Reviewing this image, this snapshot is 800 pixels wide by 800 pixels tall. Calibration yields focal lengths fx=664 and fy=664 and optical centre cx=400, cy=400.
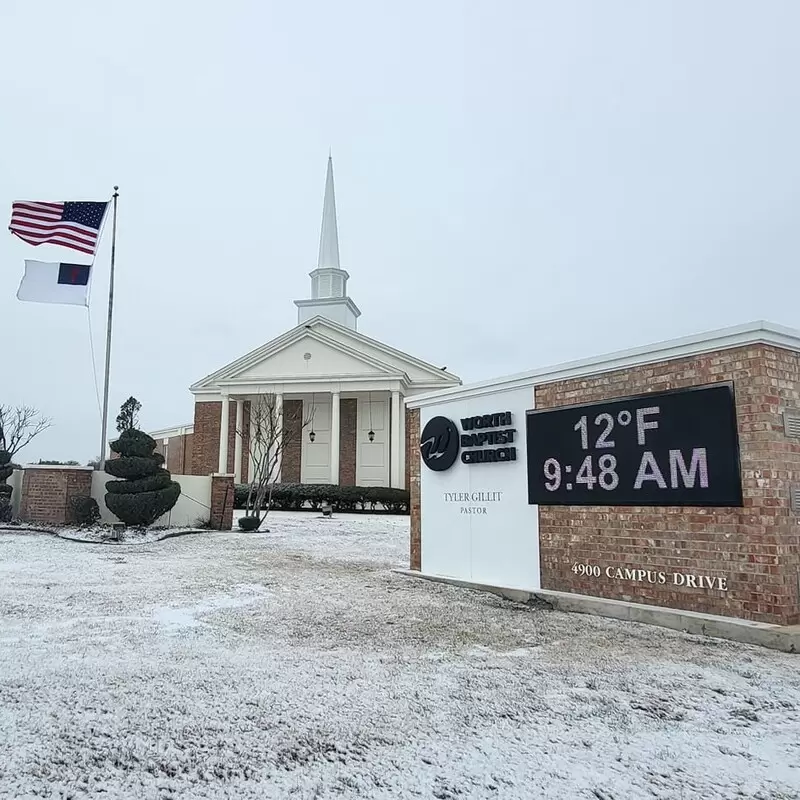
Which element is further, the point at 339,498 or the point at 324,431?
the point at 324,431

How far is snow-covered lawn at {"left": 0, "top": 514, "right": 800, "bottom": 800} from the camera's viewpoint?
307 centimetres

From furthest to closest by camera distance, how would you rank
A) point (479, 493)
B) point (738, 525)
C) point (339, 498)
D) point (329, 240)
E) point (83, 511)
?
point (329, 240), point (339, 498), point (83, 511), point (479, 493), point (738, 525)

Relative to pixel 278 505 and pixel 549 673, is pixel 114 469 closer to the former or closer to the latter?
pixel 278 505

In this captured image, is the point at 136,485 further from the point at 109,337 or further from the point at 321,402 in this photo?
the point at 321,402

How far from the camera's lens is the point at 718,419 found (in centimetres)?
639

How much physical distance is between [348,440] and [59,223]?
17080 millimetres

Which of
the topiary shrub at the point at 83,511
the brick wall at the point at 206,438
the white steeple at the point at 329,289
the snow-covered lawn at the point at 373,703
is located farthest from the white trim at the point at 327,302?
the snow-covered lawn at the point at 373,703

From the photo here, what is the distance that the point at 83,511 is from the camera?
1644 cm

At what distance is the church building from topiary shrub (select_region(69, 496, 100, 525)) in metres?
12.9

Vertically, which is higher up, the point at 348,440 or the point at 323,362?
the point at 323,362

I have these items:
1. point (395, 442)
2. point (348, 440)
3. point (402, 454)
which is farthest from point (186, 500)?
point (348, 440)

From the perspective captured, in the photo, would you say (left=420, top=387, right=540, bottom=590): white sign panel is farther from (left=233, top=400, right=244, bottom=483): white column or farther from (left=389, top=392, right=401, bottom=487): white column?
(left=233, top=400, right=244, bottom=483): white column

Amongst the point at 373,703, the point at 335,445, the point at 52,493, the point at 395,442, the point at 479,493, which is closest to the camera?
the point at 373,703

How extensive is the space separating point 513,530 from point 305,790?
18.9 feet
